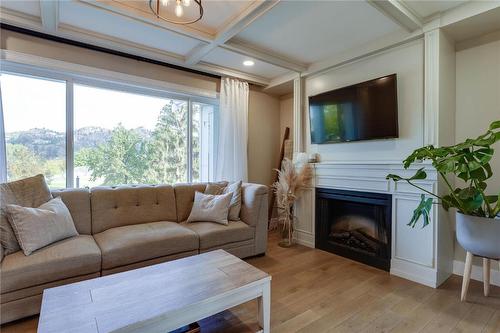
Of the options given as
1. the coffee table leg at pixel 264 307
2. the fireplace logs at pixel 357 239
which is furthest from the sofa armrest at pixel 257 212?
the coffee table leg at pixel 264 307

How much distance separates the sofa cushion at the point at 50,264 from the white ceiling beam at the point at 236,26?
7.49 ft

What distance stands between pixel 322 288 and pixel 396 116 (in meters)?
1.83

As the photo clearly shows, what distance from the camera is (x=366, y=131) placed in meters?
2.78

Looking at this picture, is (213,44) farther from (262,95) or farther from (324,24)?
(262,95)

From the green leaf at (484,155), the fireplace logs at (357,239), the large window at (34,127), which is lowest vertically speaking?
the fireplace logs at (357,239)

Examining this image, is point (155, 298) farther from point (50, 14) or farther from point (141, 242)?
point (50, 14)

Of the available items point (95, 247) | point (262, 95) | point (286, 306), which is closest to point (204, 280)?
point (286, 306)

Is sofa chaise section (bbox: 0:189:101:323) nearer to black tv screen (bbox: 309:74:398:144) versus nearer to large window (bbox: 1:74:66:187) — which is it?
large window (bbox: 1:74:66:187)

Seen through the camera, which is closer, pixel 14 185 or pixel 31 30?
pixel 14 185

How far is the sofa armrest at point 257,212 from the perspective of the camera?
2920mm

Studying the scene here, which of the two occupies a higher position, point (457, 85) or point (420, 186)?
point (457, 85)

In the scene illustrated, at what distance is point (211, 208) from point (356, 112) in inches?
77.8

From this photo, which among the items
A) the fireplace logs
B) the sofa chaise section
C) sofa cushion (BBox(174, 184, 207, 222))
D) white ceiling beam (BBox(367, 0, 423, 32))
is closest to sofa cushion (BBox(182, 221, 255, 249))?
sofa cushion (BBox(174, 184, 207, 222))

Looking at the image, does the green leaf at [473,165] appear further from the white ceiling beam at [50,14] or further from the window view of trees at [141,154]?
the white ceiling beam at [50,14]
